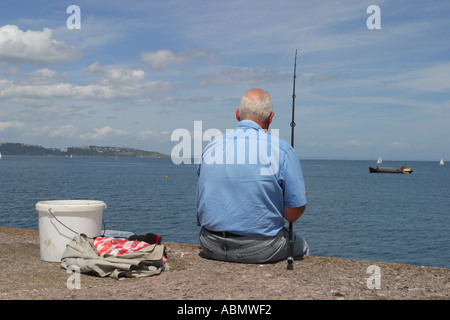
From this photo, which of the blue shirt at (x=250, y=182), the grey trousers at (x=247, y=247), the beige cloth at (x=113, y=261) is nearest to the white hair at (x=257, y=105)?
the blue shirt at (x=250, y=182)

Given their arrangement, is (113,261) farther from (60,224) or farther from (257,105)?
(257,105)

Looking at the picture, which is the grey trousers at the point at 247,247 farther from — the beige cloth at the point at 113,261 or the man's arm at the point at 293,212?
the beige cloth at the point at 113,261

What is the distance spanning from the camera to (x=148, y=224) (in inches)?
1046

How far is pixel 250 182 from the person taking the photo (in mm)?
4344

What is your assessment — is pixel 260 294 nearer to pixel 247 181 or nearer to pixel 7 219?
pixel 247 181

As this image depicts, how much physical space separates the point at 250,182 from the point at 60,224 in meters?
2.24

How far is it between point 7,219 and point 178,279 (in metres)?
26.0

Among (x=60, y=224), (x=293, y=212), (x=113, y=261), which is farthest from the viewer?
(x=60, y=224)

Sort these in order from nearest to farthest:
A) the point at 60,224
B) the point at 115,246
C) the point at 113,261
→ 1. the point at 113,261
2. the point at 115,246
3. the point at 60,224

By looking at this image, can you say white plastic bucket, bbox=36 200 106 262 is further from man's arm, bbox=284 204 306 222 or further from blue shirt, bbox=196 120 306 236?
man's arm, bbox=284 204 306 222

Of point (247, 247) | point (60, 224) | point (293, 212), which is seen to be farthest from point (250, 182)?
point (60, 224)

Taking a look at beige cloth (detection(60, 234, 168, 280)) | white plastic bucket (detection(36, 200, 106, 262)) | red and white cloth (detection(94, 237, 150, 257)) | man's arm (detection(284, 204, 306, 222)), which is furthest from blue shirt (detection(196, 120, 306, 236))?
white plastic bucket (detection(36, 200, 106, 262))

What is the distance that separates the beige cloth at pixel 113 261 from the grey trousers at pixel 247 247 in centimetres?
55

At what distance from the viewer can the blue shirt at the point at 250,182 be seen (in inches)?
170
